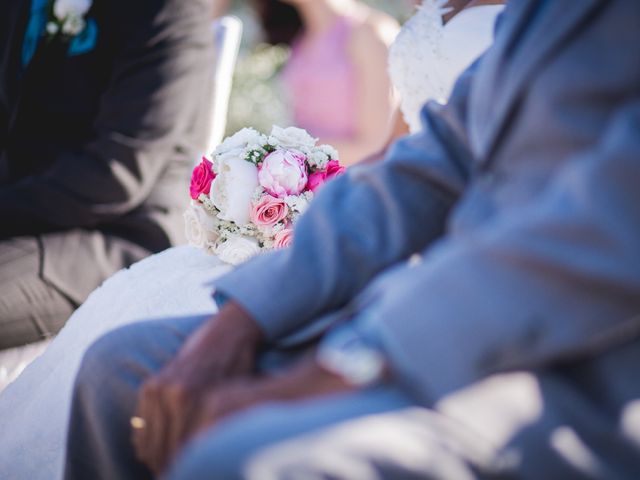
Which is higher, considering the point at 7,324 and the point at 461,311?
the point at 461,311

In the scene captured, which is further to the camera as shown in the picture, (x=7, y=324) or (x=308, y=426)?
(x=7, y=324)

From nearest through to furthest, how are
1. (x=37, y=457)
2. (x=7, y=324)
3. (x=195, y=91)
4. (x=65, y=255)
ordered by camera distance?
(x=37, y=457)
(x=7, y=324)
(x=65, y=255)
(x=195, y=91)

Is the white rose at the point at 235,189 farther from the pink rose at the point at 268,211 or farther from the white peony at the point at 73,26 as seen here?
the white peony at the point at 73,26

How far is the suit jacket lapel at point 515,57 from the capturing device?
113 cm

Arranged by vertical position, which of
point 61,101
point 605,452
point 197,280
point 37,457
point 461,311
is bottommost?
point 37,457

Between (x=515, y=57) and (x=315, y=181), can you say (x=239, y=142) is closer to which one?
(x=315, y=181)

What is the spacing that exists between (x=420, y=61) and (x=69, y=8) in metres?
1.27

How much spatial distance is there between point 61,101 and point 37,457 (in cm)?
136

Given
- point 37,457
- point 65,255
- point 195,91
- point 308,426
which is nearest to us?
point 308,426

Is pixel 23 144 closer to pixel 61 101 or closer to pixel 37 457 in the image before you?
pixel 61 101

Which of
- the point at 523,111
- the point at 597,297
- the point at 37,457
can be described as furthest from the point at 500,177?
the point at 37,457

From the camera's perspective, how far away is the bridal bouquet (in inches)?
81.4

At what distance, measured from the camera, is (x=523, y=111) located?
116 centimetres

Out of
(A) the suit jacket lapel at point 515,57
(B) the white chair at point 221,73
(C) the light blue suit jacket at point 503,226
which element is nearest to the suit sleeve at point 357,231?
(C) the light blue suit jacket at point 503,226
